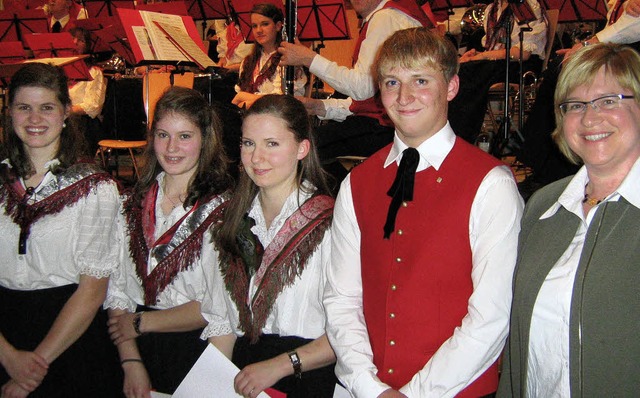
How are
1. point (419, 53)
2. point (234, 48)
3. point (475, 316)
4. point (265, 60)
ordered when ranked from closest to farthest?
point (475, 316)
point (419, 53)
point (265, 60)
point (234, 48)

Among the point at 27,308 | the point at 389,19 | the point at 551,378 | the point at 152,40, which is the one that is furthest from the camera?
the point at 152,40

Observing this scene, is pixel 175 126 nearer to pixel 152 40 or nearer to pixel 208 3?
pixel 152 40

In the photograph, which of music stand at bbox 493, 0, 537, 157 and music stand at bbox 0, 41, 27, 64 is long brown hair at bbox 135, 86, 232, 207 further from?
music stand at bbox 0, 41, 27, 64

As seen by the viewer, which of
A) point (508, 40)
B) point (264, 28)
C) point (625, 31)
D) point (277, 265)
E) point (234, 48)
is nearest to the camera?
point (277, 265)

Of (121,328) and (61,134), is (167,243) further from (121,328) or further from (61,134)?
(61,134)

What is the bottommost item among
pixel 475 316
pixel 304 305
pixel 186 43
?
pixel 304 305

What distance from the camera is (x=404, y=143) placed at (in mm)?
2098

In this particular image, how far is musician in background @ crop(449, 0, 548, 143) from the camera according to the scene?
399cm

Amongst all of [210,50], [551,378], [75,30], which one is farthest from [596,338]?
[210,50]

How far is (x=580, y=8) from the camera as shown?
4.98 meters

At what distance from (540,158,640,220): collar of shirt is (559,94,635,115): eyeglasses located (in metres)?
0.16

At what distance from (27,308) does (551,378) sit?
199cm

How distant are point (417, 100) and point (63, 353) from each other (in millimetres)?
1732

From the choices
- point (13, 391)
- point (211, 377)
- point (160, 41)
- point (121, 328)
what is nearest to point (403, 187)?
point (211, 377)
